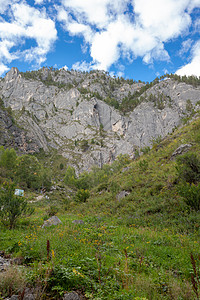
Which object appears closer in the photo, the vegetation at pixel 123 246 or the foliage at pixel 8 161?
the vegetation at pixel 123 246

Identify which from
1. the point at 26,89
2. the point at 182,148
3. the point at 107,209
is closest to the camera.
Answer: the point at 107,209

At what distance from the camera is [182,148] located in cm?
1773

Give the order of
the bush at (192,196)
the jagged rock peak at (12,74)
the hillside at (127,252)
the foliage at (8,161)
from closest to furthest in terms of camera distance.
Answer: the hillside at (127,252) < the bush at (192,196) < the foliage at (8,161) < the jagged rock peak at (12,74)

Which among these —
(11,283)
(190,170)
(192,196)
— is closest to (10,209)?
(11,283)

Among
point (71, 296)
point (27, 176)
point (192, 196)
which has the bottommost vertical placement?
point (71, 296)

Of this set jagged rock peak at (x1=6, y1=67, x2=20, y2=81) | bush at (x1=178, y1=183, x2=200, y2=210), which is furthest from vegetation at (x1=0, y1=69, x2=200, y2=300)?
jagged rock peak at (x1=6, y1=67, x2=20, y2=81)

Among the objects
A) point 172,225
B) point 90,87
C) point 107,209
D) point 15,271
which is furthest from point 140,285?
point 90,87

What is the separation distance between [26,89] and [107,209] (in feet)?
459

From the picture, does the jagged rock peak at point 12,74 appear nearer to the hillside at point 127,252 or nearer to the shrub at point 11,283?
the hillside at point 127,252

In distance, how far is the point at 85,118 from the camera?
4090 inches

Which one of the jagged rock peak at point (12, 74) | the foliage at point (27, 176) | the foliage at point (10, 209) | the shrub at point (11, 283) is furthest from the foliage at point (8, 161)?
the jagged rock peak at point (12, 74)

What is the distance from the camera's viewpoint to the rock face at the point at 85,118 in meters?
85.1

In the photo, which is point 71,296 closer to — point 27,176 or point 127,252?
point 127,252

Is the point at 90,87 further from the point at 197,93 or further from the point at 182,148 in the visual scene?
the point at 182,148
